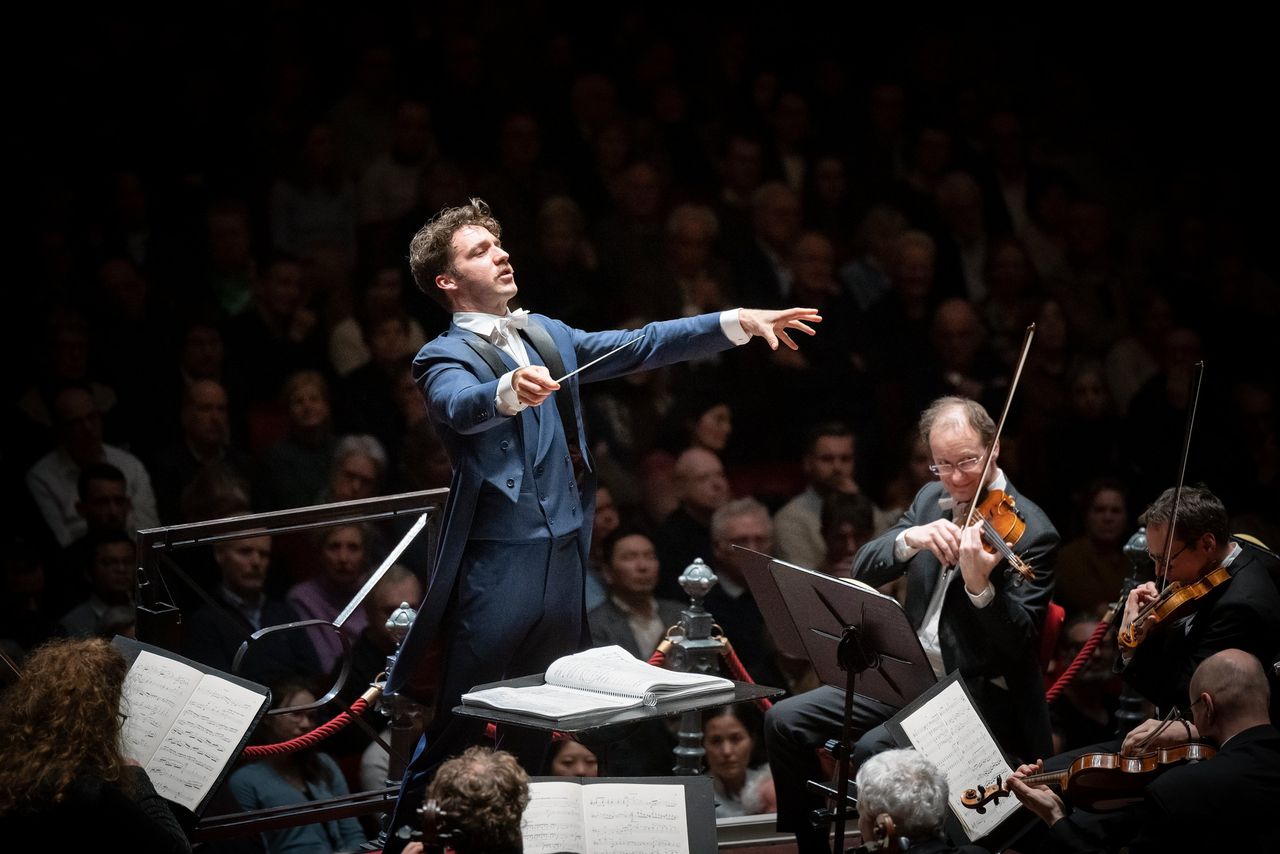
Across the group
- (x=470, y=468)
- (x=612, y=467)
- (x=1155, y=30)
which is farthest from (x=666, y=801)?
(x=1155, y=30)

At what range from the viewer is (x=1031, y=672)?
366 cm

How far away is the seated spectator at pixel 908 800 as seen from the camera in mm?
2873

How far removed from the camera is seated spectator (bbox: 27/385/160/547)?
16.8 ft

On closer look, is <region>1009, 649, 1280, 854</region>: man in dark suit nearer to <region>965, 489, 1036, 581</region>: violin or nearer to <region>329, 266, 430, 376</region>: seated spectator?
<region>965, 489, 1036, 581</region>: violin

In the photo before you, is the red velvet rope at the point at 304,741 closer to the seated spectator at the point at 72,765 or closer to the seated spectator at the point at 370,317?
the seated spectator at the point at 72,765

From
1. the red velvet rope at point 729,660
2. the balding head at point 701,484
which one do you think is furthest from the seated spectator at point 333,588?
the red velvet rope at point 729,660

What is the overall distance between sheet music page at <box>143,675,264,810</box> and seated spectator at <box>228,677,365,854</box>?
100 cm

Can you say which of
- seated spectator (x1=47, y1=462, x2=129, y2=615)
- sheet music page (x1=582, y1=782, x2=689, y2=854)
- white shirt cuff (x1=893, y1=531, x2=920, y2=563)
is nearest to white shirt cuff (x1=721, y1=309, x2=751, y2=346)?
white shirt cuff (x1=893, y1=531, x2=920, y2=563)

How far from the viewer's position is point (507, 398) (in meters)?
3.07

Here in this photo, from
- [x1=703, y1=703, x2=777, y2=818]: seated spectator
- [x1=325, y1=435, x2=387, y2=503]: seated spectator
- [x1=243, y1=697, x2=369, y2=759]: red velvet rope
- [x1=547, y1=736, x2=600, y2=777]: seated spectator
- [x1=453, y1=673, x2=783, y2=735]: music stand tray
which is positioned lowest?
Answer: [x1=703, y1=703, x2=777, y2=818]: seated spectator

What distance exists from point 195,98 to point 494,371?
3.20 metres

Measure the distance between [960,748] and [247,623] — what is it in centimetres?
238

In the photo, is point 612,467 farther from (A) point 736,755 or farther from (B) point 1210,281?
(B) point 1210,281

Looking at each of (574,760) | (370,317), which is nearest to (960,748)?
(574,760)
